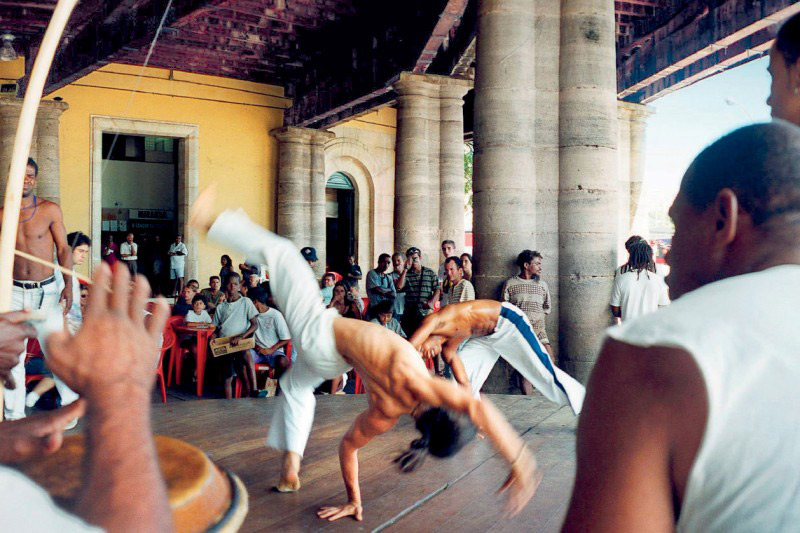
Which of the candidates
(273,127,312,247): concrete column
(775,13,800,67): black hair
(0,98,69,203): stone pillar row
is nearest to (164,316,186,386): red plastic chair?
(0,98,69,203): stone pillar row

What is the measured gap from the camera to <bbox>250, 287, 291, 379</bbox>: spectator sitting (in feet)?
22.4

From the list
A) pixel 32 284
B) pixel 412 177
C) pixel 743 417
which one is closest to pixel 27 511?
pixel 743 417

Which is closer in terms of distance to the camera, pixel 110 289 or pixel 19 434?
pixel 110 289

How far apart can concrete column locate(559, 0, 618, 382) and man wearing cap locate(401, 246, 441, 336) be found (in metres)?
1.97

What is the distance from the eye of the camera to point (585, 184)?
21.5ft

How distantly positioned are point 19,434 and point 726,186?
135cm

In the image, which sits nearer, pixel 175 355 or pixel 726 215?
pixel 726 215

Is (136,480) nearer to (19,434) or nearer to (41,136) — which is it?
(19,434)

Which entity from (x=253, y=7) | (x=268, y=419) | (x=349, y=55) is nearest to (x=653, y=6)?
(x=349, y=55)

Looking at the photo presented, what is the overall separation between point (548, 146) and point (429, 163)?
6.08 m

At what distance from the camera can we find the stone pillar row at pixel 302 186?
52.4 feet

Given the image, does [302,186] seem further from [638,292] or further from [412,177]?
[638,292]

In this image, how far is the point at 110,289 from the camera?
1036 mm

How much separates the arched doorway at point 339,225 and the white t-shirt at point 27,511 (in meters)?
17.7
